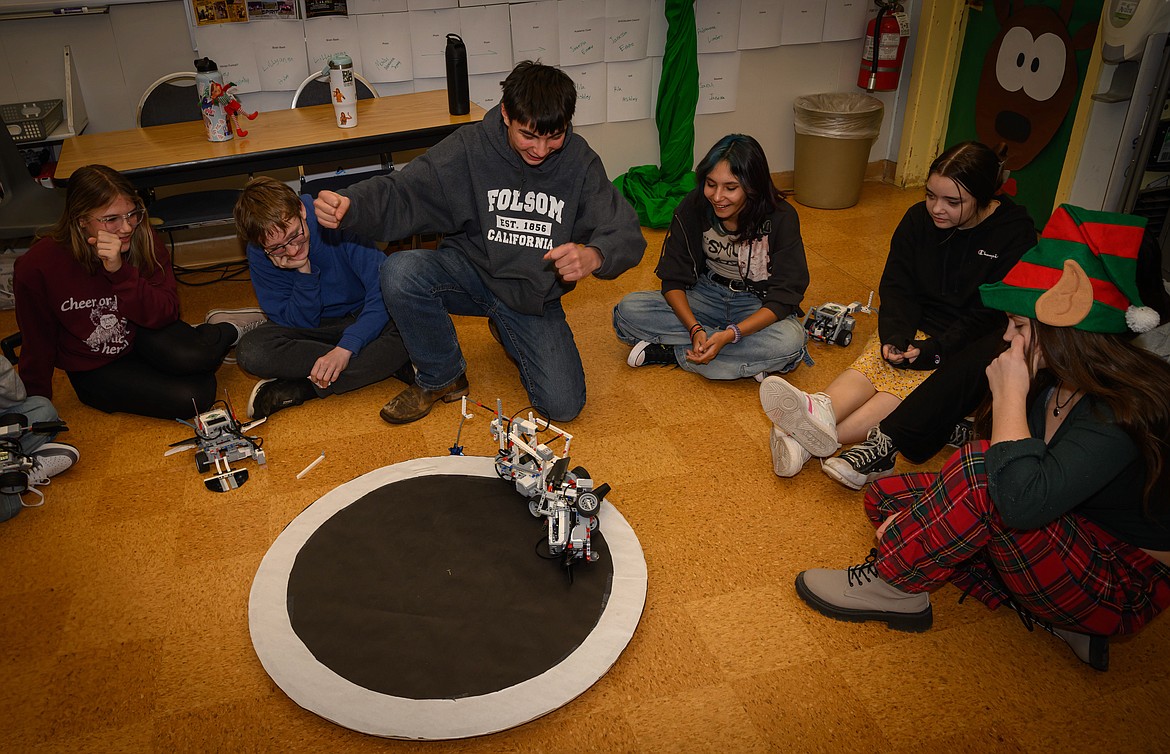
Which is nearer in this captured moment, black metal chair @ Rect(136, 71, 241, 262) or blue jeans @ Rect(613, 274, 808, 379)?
blue jeans @ Rect(613, 274, 808, 379)

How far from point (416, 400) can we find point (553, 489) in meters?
0.81

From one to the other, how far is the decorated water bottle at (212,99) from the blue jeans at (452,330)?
962 millimetres

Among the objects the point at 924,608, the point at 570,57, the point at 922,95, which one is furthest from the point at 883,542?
the point at 922,95

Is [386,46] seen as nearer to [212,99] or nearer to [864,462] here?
[212,99]

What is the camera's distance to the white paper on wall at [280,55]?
3.25 m

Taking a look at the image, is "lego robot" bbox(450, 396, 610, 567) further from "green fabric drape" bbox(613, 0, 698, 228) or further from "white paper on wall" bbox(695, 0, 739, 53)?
"white paper on wall" bbox(695, 0, 739, 53)

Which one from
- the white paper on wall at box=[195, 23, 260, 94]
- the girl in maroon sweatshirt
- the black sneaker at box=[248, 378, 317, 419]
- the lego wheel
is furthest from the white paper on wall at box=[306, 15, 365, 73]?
the lego wheel

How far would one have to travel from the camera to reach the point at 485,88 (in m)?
3.63

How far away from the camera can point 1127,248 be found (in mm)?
1410

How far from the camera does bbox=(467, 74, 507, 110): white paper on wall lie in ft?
11.8

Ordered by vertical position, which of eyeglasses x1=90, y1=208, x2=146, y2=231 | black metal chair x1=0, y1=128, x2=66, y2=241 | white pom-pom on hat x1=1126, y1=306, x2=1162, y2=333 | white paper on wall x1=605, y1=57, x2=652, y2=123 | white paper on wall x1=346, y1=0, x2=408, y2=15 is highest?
white paper on wall x1=346, y1=0, x2=408, y2=15

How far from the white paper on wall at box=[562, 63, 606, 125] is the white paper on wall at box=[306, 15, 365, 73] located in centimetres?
94

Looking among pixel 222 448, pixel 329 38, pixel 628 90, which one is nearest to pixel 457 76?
pixel 329 38

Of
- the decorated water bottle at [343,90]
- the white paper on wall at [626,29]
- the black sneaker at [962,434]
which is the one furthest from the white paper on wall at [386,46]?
the black sneaker at [962,434]
